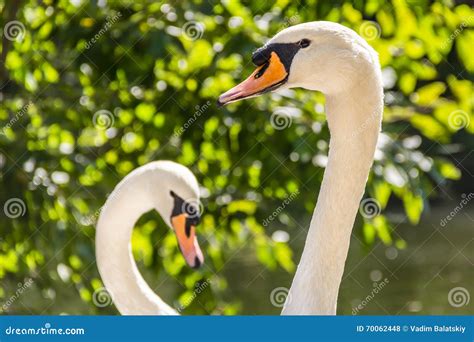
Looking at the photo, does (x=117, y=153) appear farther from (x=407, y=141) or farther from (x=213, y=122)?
(x=407, y=141)

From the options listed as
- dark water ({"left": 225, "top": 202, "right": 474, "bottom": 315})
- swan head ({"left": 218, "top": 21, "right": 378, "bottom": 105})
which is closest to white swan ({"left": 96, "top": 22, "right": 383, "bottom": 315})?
swan head ({"left": 218, "top": 21, "right": 378, "bottom": 105})

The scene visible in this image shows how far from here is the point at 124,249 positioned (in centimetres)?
425

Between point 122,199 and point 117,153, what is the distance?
1.83 ft

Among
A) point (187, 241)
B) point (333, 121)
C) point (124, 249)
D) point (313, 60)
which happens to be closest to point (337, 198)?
point (333, 121)

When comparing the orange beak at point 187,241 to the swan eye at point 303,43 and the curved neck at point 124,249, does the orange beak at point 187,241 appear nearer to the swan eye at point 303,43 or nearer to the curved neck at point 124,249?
the curved neck at point 124,249

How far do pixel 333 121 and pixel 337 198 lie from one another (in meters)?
0.21

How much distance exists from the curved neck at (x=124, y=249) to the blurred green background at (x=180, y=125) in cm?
17

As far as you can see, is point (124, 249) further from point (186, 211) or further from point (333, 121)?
point (333, 121)

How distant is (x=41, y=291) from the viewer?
14.7 feet

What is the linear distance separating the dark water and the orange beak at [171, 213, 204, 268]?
5.09 metres

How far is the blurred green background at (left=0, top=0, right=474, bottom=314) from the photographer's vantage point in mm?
Result: 4277

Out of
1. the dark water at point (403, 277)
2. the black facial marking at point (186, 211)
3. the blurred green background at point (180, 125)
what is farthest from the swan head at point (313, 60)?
the dark water at point (403, 277)

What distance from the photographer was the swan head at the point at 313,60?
110 inches

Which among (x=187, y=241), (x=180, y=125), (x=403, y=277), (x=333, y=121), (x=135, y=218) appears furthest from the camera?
(x=403, y=277)
